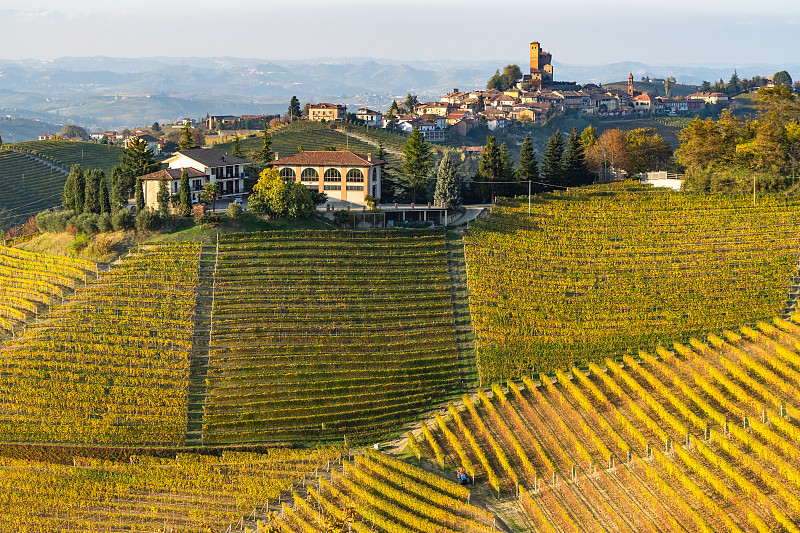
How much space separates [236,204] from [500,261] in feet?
50.9

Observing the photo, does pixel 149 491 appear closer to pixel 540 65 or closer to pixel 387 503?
pixel 387 503

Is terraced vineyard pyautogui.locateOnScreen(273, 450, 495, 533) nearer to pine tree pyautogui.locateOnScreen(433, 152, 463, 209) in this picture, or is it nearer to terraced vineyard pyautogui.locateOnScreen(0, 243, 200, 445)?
terraced vineyard pyautogui.locateOnScreen(0, 243, 200, 445)

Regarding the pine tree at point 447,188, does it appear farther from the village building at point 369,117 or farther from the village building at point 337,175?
the village building at point 369,117

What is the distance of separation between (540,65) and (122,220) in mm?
130298

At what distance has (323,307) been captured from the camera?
44562mm

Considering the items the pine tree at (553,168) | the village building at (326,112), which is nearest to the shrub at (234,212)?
the pine tree at (553,168)

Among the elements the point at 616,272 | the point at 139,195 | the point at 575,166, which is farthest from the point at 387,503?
the point at 575,166

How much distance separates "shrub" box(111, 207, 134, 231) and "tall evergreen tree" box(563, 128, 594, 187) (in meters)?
29.7

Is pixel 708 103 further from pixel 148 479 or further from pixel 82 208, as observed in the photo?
pixel 148 479

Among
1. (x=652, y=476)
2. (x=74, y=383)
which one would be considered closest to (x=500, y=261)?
(x=652, y=476)

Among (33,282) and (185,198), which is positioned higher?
(185,198)

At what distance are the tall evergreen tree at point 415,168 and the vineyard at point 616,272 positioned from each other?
6.60 meters

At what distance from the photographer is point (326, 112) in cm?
11825

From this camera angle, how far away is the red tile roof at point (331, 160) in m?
56.2
